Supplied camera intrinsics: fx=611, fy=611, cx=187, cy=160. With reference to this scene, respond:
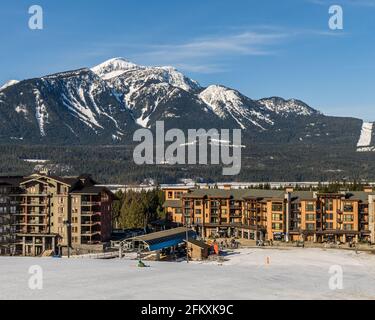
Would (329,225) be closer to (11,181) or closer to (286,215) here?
(286,215)

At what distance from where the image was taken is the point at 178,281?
53750 mm

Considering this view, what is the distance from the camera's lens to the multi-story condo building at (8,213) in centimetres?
9952

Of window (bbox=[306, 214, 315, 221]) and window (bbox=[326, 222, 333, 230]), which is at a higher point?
window (bbox=[306, 214, 315, 221])

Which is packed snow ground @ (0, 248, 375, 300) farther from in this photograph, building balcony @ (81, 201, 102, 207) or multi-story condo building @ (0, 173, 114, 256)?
building balcony @ (81, 201, 102, 207)

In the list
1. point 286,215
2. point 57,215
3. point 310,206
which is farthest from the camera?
point 286,215

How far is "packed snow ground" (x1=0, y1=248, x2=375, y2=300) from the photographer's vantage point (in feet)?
156

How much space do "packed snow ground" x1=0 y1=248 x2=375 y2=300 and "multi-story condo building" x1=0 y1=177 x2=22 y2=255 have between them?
2895 centimetres

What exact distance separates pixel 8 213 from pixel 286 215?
47.3m

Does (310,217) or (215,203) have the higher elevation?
(215,203)
